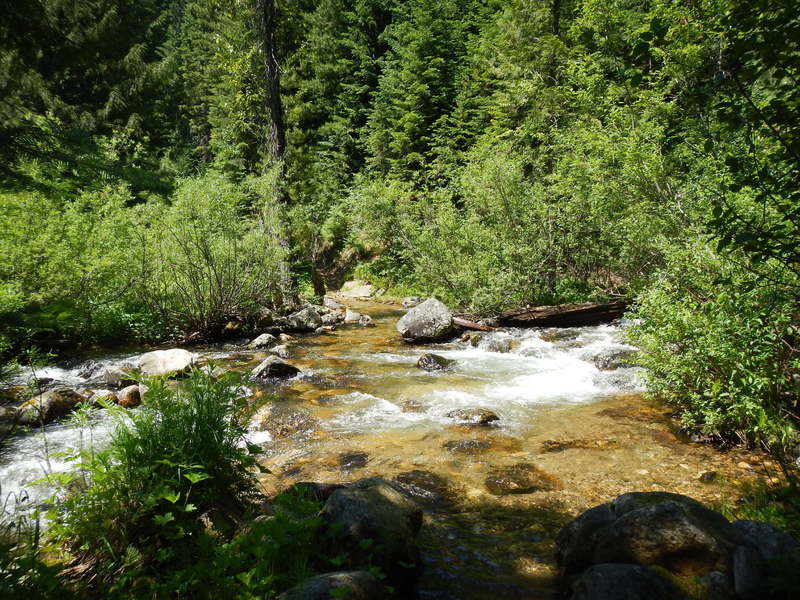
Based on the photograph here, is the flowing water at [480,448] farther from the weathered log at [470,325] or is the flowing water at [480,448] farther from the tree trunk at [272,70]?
the tree trunk at [272,70]

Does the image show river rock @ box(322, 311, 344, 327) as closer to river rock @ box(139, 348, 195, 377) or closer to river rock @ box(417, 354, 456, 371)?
river rock @ box(417, 354, 456, 371)

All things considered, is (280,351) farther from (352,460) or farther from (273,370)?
(352,460)

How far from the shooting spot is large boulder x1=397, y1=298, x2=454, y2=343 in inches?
495

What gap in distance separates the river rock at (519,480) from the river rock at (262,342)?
803 centimetres

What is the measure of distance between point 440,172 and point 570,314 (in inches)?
553

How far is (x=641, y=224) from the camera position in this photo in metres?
10.9

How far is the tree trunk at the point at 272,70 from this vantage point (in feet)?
49.0

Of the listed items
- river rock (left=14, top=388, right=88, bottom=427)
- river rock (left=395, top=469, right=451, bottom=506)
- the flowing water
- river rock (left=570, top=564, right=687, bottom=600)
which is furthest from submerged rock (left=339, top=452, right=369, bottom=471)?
river rock (left=14, top=388, right=88, bottom=427)

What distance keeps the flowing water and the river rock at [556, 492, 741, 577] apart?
0.44 m

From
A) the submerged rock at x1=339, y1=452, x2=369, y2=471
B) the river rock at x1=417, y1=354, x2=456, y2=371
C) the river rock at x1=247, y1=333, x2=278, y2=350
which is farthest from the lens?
the river rock at x1=247, y1=333, x2=278, y2=350

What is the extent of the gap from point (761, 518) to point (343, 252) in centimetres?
2617

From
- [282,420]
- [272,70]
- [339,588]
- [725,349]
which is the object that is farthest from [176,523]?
[272,70]

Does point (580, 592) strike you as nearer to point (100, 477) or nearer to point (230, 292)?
point (100, 477)

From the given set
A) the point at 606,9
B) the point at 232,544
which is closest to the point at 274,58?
the point at 606,9
